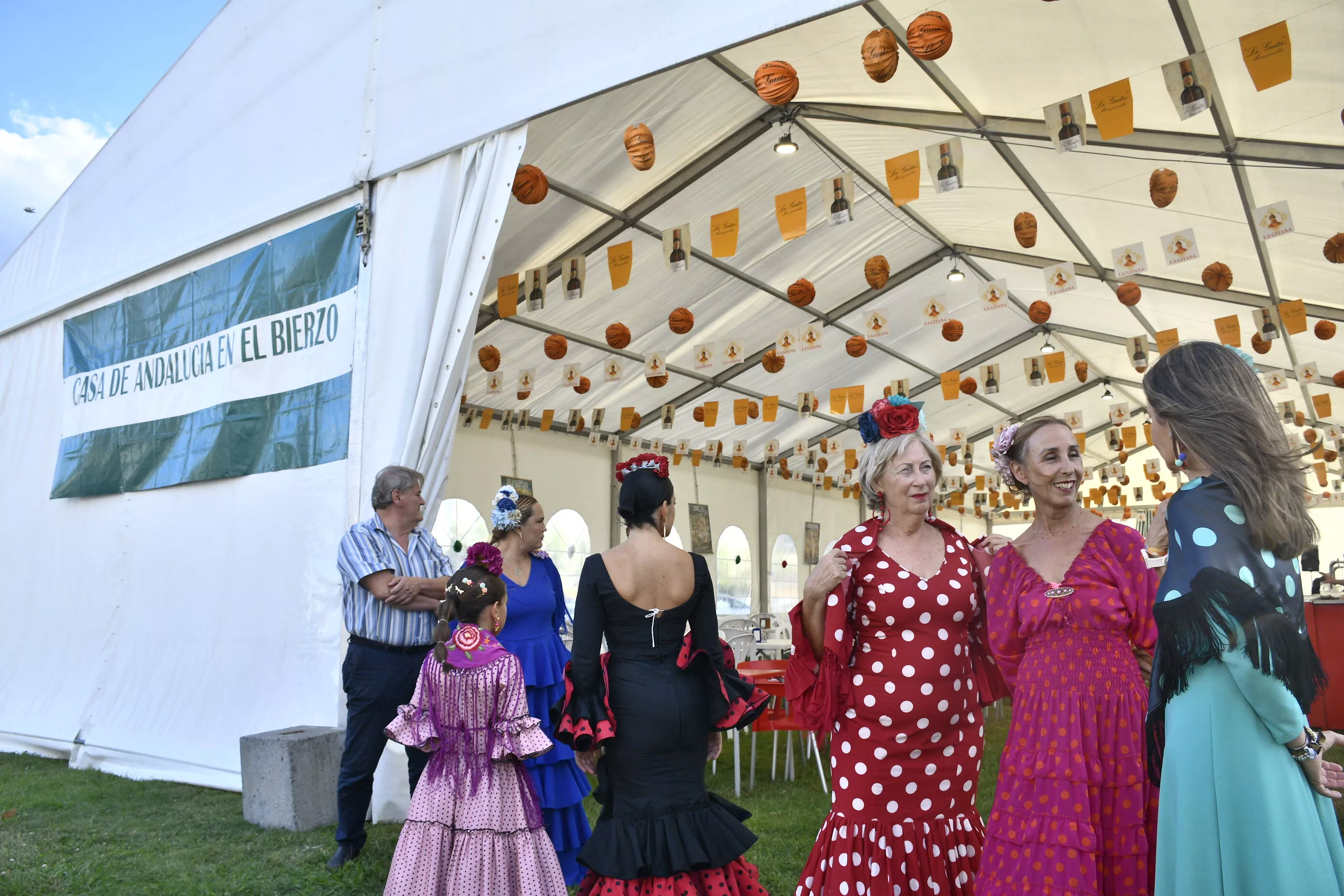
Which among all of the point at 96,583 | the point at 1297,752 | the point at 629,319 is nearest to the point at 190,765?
the point at 96,583

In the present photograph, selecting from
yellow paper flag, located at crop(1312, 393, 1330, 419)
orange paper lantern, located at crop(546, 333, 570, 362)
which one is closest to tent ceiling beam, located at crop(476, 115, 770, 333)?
orange paper lantern, located at crop(546, 333, 570, 362)

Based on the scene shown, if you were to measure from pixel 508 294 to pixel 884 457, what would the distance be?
5795mm

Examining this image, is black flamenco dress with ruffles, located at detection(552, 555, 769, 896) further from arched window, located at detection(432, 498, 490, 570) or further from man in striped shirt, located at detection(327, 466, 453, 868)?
arched window, located at detection(432, 498, 490, 570)

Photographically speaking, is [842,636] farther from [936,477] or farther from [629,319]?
[629,319]

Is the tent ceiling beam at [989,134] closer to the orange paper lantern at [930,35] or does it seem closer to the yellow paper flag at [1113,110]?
the orange paper lantern at [930,35]

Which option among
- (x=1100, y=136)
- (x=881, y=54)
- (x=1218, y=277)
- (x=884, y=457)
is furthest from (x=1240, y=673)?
(x=1218, y=277)

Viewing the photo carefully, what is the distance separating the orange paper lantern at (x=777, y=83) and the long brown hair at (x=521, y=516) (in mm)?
2590

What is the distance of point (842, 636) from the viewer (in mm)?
2576

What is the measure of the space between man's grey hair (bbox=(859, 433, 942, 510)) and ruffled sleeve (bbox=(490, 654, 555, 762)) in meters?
1.31

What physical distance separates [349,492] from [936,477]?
3.37 metres

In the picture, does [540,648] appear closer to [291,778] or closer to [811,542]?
[291,778]

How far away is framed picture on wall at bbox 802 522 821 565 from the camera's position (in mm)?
19453

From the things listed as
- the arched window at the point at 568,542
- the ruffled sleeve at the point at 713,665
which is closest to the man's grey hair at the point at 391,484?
the ruffled sleeve at the point at 713,665

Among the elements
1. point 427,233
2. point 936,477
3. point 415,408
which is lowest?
point 936,477
